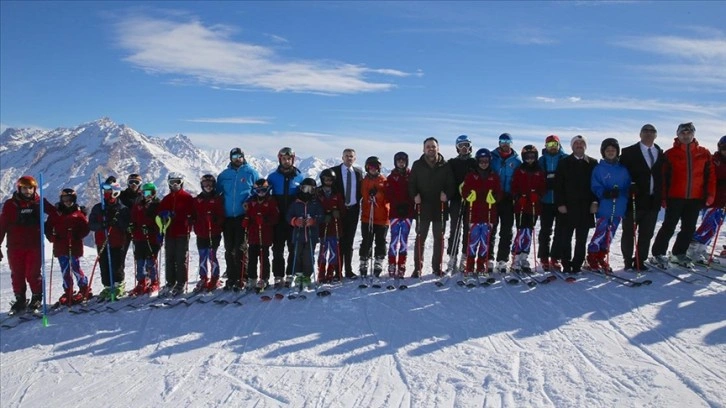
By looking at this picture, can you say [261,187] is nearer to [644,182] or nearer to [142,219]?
[142,219]

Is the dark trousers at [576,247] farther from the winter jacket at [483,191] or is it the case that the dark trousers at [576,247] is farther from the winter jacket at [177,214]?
the winter jacket at [177,214]

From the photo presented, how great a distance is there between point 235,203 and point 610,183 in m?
6.19

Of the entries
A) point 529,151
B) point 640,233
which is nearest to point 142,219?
point 529,151

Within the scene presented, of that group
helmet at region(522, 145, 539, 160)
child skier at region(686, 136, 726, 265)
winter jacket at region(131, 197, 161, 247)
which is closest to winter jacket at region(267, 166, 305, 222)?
winter jacket at region(131, 197, 161, 247)

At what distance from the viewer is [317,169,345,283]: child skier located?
8023mm

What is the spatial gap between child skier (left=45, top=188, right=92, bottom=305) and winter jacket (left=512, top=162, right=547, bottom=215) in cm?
747

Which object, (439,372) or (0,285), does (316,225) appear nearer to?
(439,372)

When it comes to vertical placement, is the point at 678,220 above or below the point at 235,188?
below

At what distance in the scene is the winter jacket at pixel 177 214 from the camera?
26.6 feet

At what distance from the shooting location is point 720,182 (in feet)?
25.8

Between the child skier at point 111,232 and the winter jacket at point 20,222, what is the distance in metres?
0.94

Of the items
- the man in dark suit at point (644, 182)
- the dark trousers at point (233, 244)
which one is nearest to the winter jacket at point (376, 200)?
the dark trousers at point (233, 244)

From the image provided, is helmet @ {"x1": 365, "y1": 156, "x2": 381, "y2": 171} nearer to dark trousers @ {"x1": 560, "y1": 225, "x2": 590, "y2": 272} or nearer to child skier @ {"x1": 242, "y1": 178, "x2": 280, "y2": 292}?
child skier @ {"x1": 242, "y1": 178, "x2": 280, "y2": 292}

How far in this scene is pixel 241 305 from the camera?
7.36m
